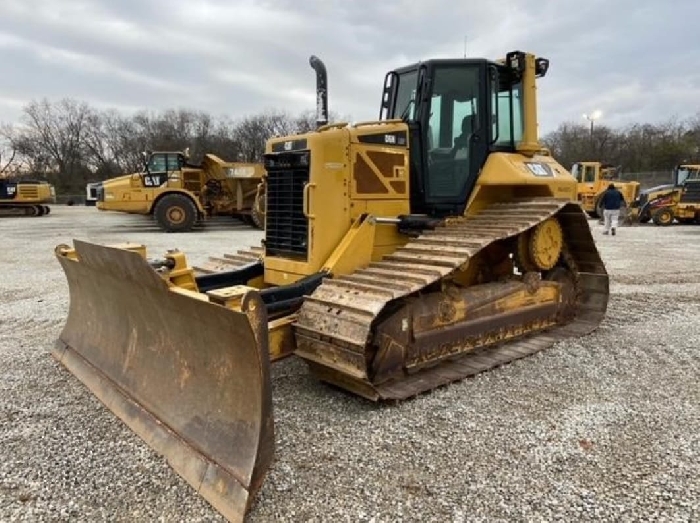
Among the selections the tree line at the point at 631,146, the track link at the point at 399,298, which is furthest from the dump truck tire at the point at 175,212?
the tree line at the point at 631,146

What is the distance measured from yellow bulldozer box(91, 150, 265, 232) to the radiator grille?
12763mm

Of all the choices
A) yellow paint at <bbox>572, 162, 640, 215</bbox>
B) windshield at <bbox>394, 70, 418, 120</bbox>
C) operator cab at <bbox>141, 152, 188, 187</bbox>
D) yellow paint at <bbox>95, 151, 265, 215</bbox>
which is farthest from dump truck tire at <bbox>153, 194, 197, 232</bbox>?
yellow paint at <bbox>572, 162, 640, 215</bbox>

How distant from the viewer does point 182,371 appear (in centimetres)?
349

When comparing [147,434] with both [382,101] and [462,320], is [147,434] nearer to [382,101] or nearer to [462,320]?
[462,320]

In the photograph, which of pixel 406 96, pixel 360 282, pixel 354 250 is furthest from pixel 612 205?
pixel 360 282

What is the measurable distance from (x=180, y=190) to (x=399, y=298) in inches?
623

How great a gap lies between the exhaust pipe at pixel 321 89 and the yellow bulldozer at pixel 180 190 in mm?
12708

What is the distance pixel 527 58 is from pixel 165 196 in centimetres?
1486

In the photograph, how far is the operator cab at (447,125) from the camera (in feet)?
17.4

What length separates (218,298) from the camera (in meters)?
2.96

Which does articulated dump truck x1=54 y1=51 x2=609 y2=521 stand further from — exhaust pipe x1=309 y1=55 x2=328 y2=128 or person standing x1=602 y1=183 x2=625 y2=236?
person standing x1=602 y1=183 x2=625 y2=236

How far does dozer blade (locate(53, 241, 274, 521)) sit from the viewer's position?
2.86 meters

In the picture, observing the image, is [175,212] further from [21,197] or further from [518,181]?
[518,181]

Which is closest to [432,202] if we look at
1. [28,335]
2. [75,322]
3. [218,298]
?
[218,298]
